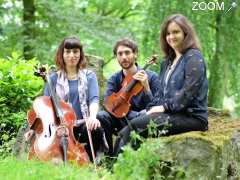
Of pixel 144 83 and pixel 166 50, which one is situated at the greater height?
pixel 166 50

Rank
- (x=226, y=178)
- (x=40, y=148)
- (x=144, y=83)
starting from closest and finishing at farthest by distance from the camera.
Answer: (x=226, y=178) < (x=40, y=148) < (x=144, y=83)

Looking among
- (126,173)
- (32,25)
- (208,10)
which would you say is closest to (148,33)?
(208,10)

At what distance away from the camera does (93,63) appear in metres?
6.93

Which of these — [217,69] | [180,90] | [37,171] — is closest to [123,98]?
[180,90]

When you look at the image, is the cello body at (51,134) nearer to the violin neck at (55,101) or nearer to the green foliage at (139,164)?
the violin neck at (55,101)

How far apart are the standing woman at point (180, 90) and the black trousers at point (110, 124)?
55cm

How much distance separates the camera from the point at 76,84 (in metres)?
5.51

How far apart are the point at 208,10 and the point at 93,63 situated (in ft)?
10.3

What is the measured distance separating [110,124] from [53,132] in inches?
29.0

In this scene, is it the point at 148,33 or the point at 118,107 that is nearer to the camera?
the point at 118,107

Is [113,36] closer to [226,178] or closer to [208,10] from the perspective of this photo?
[208,10]

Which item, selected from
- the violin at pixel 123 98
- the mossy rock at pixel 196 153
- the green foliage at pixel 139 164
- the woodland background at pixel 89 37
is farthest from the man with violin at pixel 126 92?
the green foliage at pixel 139 164

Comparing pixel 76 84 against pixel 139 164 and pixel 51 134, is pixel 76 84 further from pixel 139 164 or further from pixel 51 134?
pixel 139 164

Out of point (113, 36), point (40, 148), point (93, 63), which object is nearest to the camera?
point (40, 148)
